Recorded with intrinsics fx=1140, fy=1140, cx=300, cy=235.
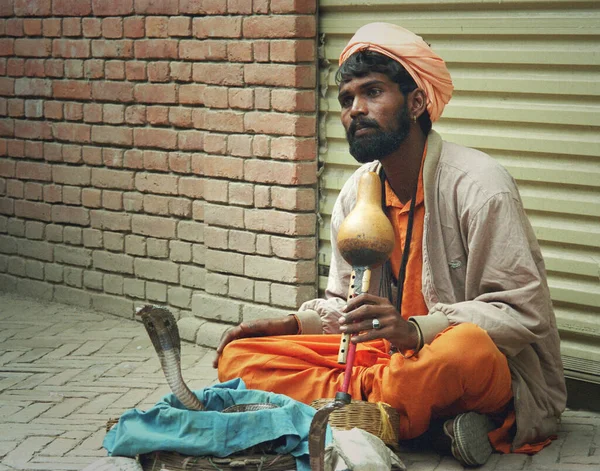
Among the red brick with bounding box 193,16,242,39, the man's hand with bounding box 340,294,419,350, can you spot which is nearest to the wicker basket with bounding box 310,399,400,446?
the man's hand with bounding box 340,294,419,350

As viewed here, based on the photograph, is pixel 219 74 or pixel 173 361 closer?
pixel 173 361

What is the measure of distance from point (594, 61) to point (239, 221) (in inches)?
79.2

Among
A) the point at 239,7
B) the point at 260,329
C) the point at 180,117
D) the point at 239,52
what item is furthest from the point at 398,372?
the point at 180,117

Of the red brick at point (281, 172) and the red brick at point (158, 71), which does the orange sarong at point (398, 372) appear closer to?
the red brick at point (281, 172)

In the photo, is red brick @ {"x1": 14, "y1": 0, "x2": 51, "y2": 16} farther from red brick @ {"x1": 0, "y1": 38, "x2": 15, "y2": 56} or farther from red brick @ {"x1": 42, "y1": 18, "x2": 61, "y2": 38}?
red brick @ {"x1": 0, "y1": 38, "x2": 15, "y2": 56}

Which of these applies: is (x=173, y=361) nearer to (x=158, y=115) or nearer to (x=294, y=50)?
(x=294, y=50)

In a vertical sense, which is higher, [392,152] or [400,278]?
[392,152]

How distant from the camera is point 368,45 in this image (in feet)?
13.4

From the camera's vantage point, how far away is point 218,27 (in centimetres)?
565

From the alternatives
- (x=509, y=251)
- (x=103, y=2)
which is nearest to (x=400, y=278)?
(x=509, y=251)

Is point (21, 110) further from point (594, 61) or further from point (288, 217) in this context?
point (594, 61)

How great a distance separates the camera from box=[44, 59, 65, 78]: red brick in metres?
6.76

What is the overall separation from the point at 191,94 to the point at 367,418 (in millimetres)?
2620

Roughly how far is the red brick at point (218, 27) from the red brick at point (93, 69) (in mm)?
916
